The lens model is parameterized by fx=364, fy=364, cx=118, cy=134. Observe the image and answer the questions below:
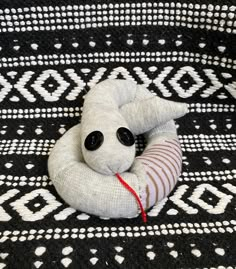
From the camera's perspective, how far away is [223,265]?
0.64m

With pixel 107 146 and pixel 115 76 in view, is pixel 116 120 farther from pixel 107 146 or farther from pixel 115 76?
pixel 115 76

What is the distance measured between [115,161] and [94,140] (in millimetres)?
63

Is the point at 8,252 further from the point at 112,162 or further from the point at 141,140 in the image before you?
the point at 141,140

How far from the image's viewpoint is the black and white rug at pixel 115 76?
31.2 inches

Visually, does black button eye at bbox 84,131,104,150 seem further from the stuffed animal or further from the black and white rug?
the black and white rug

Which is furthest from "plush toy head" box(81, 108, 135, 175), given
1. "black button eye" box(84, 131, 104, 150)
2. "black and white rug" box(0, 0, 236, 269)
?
"black and white rug" box(0, 0, 236, 269)

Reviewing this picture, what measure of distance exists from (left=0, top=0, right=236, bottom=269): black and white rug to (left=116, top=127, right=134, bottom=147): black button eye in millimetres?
150

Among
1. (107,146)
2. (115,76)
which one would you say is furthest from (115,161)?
(115,76)

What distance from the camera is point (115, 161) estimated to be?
0.69m

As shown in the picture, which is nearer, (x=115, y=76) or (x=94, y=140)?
(x=94, y=140)

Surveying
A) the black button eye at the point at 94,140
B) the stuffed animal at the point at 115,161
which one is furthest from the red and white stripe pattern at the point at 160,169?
the black button eye at the point at 94,140

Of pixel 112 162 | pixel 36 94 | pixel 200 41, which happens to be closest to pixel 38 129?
pixel 36 94

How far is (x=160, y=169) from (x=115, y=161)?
103 mm

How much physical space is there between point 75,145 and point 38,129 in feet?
0.73
